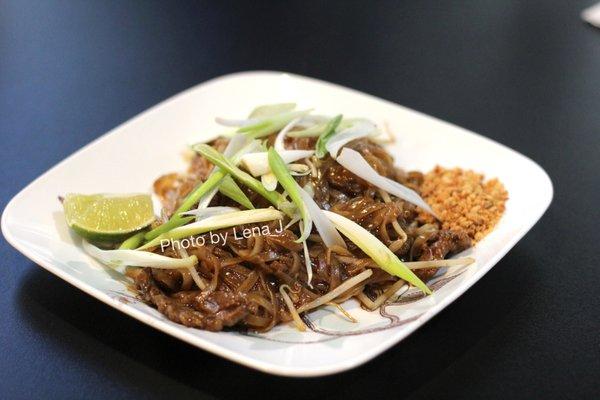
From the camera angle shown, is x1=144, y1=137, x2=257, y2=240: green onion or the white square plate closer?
the white square plate

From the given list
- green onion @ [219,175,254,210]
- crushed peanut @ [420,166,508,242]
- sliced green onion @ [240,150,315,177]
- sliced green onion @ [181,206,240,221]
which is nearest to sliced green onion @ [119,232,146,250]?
sliced green onion @ [181,206,240,221]

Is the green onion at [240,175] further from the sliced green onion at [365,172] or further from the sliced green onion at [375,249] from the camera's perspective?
the sliced green onion at [365,172]

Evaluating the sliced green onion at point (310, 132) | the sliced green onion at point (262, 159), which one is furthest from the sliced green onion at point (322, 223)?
the sliced green onion at point (310, 132)

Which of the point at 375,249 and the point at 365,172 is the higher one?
the point at 365,172

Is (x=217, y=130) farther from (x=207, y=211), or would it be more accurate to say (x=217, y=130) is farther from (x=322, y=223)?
(x=322, y=223)

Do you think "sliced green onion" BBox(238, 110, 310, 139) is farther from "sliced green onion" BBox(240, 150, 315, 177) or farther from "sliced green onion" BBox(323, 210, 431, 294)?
"sliced green onion" BBox(323, 210, 431, 294)

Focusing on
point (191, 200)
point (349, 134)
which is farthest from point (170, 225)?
point (349, 134)

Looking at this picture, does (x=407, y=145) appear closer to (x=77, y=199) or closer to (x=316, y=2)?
(x=77, y=199)

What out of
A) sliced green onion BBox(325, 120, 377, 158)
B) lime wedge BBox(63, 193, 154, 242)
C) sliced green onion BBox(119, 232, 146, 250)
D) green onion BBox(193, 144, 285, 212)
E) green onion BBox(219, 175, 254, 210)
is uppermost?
sliced green onion BBox(325, 120, 377, 158)
